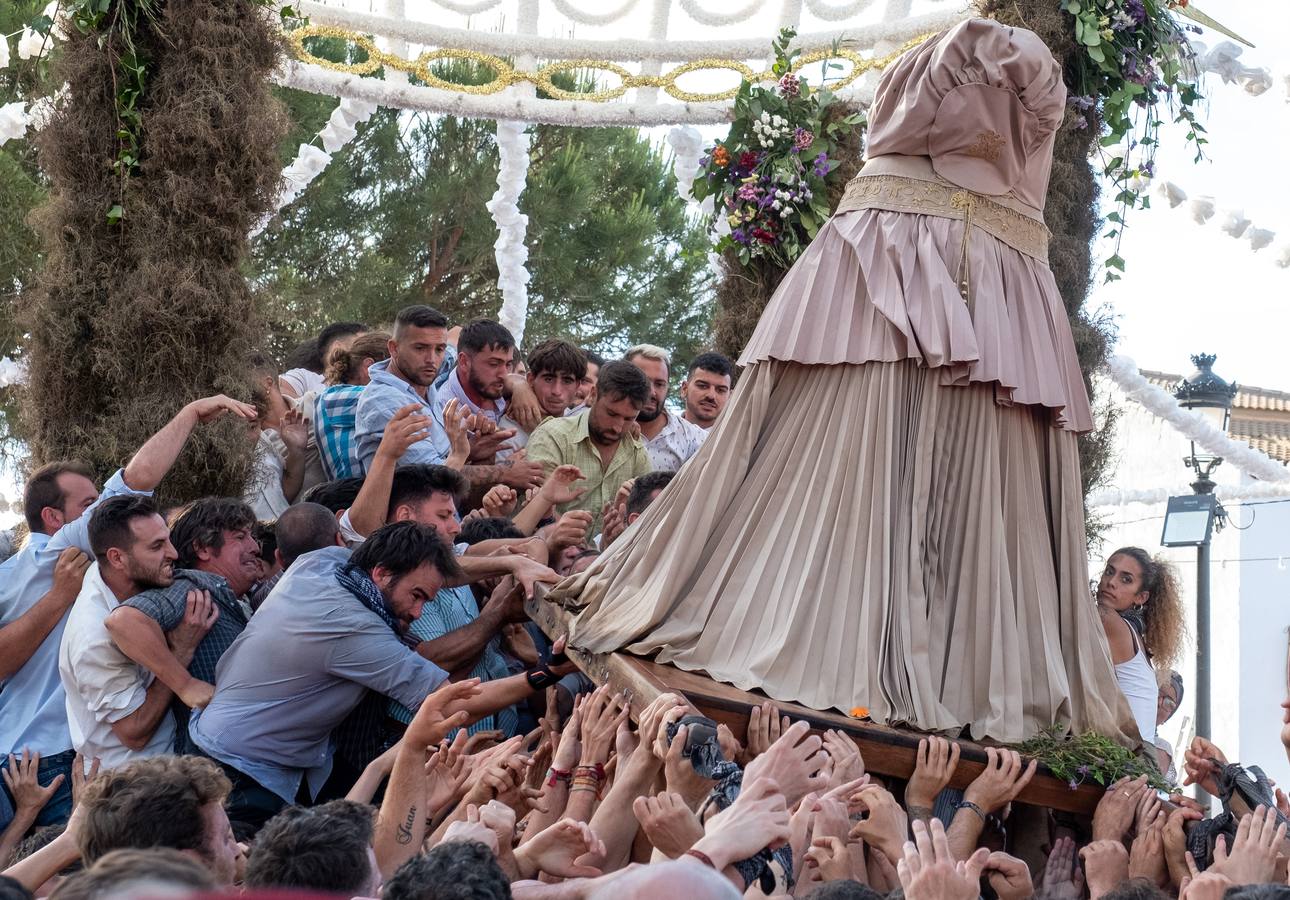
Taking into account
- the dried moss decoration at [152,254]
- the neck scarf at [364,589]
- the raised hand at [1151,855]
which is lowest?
the raised hand at [1151,855]

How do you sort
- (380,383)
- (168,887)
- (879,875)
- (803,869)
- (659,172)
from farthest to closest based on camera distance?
(659,172), (380,383), (879,875), (803,869), (168,887)

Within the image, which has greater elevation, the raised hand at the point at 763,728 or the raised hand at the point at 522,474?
the raised hand at the point at 522,474

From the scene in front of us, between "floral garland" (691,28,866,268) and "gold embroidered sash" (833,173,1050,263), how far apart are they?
3.07 metres

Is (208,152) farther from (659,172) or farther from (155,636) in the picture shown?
(659,172)

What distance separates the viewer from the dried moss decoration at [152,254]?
20.6ft

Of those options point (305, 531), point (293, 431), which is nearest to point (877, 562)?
point (305, 531)

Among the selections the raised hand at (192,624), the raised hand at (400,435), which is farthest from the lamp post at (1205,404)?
the raised hand at (192,624)

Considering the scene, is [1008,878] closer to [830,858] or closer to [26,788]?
[830,858]

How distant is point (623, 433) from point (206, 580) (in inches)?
96.2

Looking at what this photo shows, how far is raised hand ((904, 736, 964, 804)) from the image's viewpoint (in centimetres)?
405

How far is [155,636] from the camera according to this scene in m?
4.65

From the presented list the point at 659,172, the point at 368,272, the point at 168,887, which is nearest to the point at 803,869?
the point at 168,887

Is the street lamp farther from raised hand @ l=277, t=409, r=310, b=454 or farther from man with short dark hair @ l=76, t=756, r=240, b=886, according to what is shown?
man with short dark hair @ l=76, t=756, r=240, b=886

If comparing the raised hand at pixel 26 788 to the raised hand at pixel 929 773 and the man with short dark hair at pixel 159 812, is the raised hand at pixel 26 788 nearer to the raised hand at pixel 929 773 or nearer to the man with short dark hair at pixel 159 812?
the man with short dark hair at pixel 159 812
